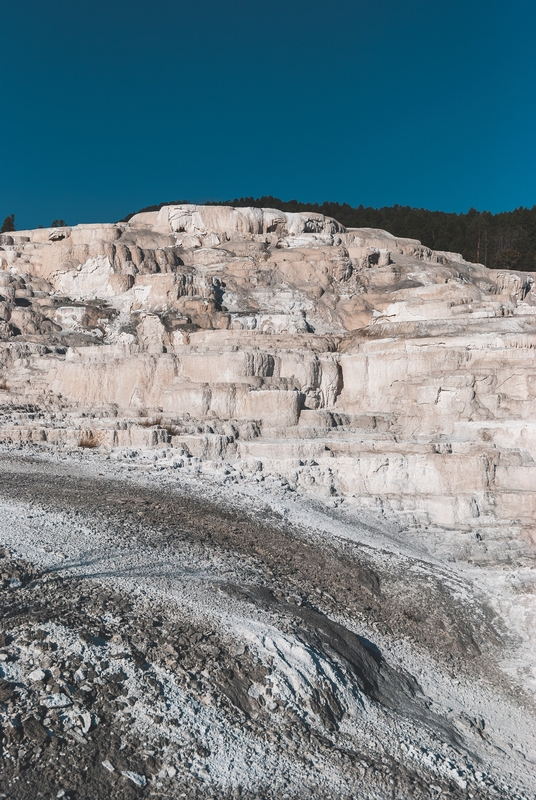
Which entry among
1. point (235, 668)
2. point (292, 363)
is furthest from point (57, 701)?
point (292, 363)

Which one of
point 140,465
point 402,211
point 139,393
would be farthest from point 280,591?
point 402,211

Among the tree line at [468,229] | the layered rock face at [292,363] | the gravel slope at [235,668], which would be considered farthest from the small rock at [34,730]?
the tree line at [468,229]

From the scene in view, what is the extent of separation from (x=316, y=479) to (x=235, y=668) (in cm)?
608

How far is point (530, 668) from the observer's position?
5770 mm

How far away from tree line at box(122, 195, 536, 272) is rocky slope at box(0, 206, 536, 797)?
47.8ft

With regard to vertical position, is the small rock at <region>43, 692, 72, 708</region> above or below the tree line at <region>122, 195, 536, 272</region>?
below

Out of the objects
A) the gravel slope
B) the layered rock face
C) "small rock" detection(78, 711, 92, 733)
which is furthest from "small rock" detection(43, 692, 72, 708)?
the layered rock face

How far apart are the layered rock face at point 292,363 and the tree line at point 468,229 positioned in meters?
10.3

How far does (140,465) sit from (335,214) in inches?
1573

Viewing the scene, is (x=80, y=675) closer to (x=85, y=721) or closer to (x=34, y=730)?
(x=85, y=721)

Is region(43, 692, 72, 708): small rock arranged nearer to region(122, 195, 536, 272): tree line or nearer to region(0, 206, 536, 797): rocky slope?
region(0, 206, 536, 797): rocky slope

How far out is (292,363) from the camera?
14.8m

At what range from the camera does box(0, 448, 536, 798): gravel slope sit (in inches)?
129

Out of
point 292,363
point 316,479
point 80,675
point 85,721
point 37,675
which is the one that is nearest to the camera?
point 85,721
